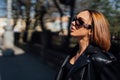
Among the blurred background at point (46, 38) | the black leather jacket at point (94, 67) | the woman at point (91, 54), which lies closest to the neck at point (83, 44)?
the woman at point (91, 54)

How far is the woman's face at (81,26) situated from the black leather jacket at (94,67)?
0.20m

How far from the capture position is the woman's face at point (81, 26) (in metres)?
3.53

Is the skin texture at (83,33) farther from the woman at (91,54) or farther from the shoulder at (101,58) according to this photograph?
the shoulder at (101,58)

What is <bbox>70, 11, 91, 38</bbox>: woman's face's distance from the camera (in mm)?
3533

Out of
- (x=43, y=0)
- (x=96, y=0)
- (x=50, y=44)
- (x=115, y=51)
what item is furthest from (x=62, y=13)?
(x=115, y=51)

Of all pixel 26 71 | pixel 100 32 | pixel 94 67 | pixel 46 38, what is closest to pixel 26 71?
pixel 26 71

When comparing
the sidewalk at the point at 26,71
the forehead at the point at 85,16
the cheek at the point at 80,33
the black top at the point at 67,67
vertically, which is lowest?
the sidewalk at the point at 26,71

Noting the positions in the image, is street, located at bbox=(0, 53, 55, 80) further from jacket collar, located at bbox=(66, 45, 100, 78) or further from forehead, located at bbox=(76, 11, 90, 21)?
jacket collar, located at bbox=(66, 45, 100, 78)

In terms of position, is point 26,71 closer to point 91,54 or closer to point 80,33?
point 80,33

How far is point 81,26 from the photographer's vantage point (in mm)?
3553

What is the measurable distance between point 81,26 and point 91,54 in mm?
321

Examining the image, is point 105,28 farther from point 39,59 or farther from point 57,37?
point 39,59

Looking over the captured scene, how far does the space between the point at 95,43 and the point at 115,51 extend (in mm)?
5778

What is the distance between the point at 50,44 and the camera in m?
18.5
